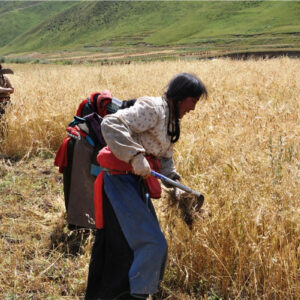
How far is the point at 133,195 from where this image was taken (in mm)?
2209

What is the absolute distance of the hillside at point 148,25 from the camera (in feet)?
306

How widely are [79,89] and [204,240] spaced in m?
5.59

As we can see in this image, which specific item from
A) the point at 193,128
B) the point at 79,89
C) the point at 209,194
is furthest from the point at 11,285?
the point at 79,89

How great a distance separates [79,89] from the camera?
24.9ft

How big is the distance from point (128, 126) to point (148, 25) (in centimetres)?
12878

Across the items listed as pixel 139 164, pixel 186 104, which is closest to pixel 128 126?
pixel 139 164

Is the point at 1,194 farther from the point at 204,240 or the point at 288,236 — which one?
the point at 288,236

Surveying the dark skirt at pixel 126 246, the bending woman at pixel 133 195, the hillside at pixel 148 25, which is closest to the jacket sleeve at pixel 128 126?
the bending woman at pixel 133 195

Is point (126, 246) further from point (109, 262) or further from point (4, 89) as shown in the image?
point (4, 89)

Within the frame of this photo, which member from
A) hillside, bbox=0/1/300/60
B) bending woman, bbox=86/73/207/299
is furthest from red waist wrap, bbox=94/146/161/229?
hillside, bbox=0/1/300/60

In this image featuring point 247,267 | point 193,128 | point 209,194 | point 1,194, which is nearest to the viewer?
point 247,267

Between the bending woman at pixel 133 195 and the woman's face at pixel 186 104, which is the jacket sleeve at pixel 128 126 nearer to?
the bending woman at pixel 133 195

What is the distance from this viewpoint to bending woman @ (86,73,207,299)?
2.11m

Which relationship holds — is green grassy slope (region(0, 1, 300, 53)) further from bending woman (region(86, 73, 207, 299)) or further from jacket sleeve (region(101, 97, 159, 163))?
jacket sleeve (region(101, 97, 159, 163))
